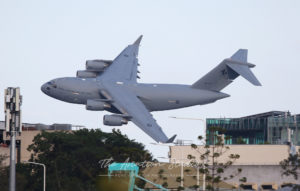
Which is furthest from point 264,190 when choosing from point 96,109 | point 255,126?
point 255,126

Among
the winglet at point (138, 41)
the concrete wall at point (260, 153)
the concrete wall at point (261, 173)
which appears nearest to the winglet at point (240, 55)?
the winglet at point (138, 41)

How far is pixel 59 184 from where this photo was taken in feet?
396

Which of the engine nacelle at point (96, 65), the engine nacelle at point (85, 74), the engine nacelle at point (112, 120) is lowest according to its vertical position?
the engine nacelle at point (112, 120)

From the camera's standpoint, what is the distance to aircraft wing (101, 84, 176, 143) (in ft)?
358

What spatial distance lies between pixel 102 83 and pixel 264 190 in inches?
1158

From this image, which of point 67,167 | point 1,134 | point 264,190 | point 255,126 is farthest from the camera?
point 1,134

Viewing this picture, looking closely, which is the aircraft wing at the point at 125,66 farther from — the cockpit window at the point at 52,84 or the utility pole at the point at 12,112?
the utility pole at the point at 12,112

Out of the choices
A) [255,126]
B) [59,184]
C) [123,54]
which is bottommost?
[59,184]

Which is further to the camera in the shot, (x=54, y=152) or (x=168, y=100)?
(x=54, y=152)

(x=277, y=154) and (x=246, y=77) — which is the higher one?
(x=246, y=77)

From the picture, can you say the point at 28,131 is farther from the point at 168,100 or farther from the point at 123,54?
the point at 168,100

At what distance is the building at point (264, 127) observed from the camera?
143625 mm

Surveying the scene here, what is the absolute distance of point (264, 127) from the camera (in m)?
150

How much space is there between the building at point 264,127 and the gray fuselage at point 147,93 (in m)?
22.7
